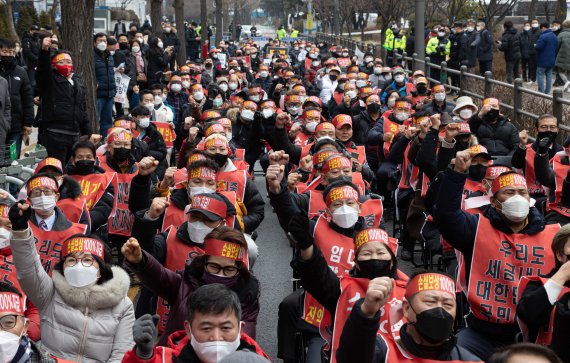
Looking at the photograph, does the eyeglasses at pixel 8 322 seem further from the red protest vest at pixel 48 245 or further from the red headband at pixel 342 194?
the red headband at pixel 342 194

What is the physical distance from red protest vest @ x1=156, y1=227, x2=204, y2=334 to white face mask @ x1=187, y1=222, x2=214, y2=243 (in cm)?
6

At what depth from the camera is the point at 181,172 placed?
9414 mm

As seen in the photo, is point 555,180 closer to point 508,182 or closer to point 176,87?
point 508,182

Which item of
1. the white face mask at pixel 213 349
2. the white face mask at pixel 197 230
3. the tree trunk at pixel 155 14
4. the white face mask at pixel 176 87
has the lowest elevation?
the white face mask at pixel 213 349

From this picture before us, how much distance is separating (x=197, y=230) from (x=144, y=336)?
2408mm

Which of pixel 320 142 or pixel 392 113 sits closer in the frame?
pixel 320 142

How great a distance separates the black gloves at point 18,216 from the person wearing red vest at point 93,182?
2.98m

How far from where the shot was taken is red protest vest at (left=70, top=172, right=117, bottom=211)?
343 inches

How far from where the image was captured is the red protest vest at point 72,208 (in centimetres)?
808

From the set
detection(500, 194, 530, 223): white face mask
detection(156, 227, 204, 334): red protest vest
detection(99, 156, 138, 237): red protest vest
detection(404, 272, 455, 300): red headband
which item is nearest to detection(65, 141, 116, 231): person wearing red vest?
detection(99, 156, 138, 237): red protest vest

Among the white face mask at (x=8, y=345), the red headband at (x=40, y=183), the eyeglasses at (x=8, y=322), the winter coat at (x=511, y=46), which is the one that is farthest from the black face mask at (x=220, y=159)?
the winter coat at (x=511, y=46)

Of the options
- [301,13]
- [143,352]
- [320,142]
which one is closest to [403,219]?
[320,142]

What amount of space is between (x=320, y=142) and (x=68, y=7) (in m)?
5.35

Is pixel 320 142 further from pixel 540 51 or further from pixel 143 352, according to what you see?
pixel 540 51
